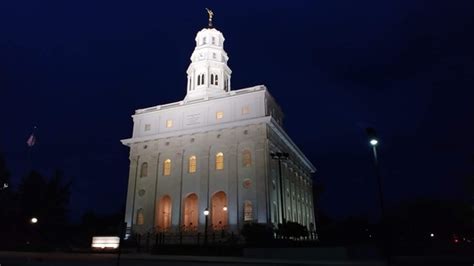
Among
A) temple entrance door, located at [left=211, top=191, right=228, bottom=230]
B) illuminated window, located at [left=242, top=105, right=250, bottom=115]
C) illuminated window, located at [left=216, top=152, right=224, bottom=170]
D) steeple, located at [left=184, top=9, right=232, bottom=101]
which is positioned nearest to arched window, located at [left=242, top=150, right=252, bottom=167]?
illuminated window, located at [left=216, top=152, right=224, bottom=170]

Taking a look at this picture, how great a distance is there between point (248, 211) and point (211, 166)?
7338 millimetres

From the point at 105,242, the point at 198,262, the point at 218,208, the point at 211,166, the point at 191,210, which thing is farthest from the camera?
the point at 191,210

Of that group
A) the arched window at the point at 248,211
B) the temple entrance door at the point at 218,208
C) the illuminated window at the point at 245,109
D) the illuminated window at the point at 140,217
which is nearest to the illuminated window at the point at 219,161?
the temple entrance door at the point at 218,208

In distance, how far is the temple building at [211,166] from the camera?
134 ft

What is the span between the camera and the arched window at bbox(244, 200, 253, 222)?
3979cm

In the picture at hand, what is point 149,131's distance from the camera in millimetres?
49375

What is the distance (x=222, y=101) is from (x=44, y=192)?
96.1ft

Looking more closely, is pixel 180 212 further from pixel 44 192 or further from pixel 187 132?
pixel 44 192

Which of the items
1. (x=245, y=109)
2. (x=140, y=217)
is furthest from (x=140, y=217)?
(x=245, y=109)

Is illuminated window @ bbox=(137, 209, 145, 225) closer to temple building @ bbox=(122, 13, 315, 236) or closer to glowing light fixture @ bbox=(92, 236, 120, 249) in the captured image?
temple building @ bbox=(122, 13, 315, 236)

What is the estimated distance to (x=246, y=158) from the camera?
4272cm

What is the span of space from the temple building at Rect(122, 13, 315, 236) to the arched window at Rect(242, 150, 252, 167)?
0.39 feet

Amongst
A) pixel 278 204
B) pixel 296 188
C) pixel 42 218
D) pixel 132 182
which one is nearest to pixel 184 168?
pixel 132 182

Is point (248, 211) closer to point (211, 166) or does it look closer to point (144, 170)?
point (211, 166)
